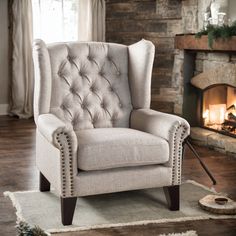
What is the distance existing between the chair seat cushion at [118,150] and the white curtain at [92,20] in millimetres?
3770

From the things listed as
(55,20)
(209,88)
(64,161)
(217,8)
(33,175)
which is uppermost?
(217,8)

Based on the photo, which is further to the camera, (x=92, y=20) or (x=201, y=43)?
(x=92, y=20)

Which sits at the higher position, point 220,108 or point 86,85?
point 86,85

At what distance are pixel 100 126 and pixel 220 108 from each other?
2128 mm

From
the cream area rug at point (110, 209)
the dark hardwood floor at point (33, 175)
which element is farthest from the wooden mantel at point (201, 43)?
the cream area rug at point (110, 209)

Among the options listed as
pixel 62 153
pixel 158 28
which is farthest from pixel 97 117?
pixel 158 28

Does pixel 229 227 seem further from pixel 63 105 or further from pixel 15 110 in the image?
pixel 15 110

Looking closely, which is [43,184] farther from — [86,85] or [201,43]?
[201,43]

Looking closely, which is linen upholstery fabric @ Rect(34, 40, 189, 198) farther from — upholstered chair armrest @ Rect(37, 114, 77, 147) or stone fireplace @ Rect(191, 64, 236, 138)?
stone fireplace @ Rect(191, 64, 236, 138)

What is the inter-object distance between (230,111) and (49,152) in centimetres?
256

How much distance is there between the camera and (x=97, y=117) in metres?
3.76

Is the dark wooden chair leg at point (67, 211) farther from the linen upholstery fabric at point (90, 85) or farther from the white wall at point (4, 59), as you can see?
the white wall at point (4, 59)

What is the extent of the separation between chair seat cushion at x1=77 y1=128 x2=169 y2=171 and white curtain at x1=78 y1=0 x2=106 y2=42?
3770 millimetres

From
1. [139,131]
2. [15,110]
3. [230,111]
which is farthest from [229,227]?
[15,110]
